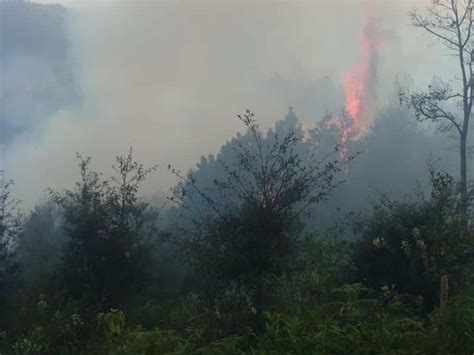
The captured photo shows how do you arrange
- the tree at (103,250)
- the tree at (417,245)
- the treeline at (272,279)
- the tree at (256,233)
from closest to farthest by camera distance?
the treeline at (272,279) → the tree at (256,233) → the tree at (417,245) → the tree at (103,250)

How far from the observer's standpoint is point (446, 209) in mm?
10125

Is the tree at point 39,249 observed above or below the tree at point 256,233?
above

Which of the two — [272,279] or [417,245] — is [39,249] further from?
[417,245]

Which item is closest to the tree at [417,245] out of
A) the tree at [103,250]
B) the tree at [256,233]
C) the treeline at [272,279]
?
the treeline at [272,279]

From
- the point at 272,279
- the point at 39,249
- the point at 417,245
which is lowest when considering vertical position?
the point at 272,279

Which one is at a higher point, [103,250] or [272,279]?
[103,250]

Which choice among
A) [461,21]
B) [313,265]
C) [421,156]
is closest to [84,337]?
[313,265]

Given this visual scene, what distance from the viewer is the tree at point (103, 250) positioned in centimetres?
1292

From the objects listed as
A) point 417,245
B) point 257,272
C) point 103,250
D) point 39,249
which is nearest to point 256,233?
point 257,272

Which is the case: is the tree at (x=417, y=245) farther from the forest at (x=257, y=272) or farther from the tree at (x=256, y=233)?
the tree at (x=256, y=233)

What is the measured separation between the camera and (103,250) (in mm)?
13117

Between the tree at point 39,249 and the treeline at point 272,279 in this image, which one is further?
the tree at point 39,249

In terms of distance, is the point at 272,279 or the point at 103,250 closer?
the point at 272,279

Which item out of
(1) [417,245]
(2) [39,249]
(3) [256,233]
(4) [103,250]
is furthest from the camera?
(2) [39,249]
